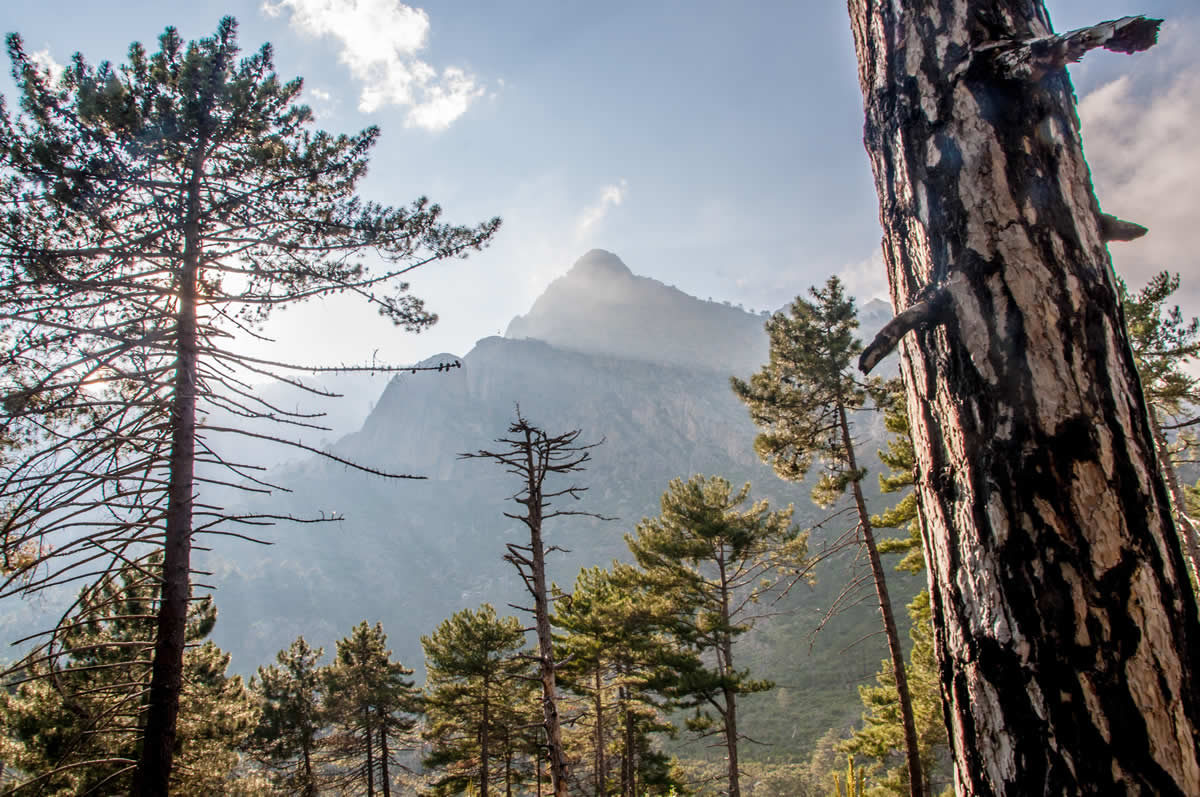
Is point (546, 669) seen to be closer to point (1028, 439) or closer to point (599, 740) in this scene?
point (1028, 439)

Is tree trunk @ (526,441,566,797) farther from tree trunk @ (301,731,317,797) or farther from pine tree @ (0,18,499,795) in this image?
tree trunk @ (301,731,317,797)

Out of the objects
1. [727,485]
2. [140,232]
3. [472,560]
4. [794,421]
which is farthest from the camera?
[472,560]

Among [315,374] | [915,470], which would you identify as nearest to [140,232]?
[315,374]

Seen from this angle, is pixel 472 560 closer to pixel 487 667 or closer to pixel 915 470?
pixel 487 667

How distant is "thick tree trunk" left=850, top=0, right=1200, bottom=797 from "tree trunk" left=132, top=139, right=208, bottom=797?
5.37 metres

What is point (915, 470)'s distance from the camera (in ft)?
5.05

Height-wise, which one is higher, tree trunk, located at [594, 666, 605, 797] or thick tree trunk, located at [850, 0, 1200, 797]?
thick tree trunk, located at [850, 0, 1200, 797]

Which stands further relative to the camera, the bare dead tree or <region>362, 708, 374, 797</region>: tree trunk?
<region>362, 708, 374, 797</region>: tree trunk

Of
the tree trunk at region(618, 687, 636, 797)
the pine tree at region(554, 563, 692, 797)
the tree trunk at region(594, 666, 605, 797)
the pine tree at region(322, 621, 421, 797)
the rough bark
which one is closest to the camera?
the rough bark

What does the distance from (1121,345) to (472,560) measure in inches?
7179

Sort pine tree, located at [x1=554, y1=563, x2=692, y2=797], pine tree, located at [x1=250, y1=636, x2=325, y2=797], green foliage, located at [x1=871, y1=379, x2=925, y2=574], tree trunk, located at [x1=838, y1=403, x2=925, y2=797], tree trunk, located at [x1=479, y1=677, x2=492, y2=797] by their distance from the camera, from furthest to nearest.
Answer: pine tree, located at [x1=250, y1=636, x2=325, y2=797] → tree trunk, located at [x1=479, y1=677, x2=492, y2=797] → pine tree, located at [x1=554, y1=563, x2=692, y2=797] → green foliage, located at [x1=871, y1=379, x2=925, y2=574] → tree trunk, located at [x1=838, y1=403, x2=925, y2=797]

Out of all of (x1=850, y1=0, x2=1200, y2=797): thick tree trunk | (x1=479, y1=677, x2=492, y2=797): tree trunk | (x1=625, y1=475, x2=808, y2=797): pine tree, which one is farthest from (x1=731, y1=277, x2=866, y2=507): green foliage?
(x1=479, y1=677, x2=492, y2=797): tree trunk

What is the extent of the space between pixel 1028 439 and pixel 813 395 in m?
10.6

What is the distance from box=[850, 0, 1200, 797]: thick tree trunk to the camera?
42.5 inches
